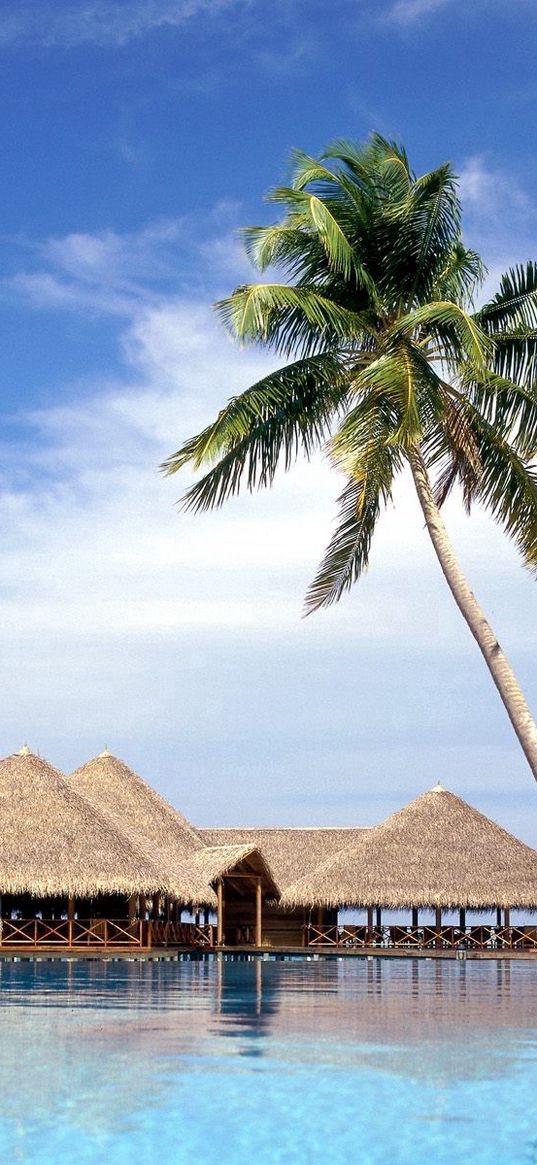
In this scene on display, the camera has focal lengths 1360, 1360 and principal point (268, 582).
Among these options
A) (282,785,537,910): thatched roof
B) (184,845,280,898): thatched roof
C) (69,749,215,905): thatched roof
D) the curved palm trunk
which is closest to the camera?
the curved palm trunk

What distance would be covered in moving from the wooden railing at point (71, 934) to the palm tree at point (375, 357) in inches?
536

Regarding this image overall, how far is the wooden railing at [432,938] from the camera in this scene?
28.5 m

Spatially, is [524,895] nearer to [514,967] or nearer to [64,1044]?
[514,967]

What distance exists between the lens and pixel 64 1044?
9.62 m


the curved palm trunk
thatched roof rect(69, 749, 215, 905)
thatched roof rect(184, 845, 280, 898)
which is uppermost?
the curved palm trunk

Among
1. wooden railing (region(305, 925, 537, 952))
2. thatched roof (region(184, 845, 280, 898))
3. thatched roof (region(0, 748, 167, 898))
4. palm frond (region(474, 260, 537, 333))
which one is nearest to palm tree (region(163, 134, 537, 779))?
palm frond (region(474, 260, 537, 333))

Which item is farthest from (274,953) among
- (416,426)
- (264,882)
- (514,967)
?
(416,426)

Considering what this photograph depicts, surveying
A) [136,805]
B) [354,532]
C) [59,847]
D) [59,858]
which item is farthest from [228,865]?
[354,532]

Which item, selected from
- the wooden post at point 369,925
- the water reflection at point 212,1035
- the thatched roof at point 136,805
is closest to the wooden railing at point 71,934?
the thatched roof at point 136,805

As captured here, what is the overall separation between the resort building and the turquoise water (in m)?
8.51

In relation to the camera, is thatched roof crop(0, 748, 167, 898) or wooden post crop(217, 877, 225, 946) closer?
thatched roof crop(0, 748, 167, 898)

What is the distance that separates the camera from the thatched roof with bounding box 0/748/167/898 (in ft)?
73.3

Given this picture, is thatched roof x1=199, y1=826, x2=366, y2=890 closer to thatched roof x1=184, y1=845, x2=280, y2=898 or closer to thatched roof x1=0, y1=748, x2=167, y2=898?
thatched roof x1=184, y1=845, x2=280, y2=898

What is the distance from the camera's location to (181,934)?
2759 cm
